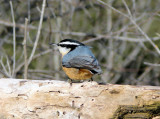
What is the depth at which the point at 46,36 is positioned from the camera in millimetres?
5754

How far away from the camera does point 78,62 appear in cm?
338

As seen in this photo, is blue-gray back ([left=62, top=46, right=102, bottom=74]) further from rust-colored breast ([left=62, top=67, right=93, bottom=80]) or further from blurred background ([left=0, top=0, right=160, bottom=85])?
blurred background ([left=0, top=0, right=160, bottom=85])

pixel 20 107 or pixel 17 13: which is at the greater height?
pixel 17 13

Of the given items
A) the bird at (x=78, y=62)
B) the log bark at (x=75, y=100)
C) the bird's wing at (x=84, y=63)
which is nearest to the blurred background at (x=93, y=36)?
the bird at (x=78, y=62)

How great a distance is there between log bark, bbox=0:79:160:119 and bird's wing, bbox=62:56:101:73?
313 mm

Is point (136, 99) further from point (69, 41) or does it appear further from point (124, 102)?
point (69, 41)

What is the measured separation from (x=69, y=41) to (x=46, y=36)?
6.64 feet

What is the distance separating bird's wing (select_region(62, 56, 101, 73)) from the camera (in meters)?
3.08

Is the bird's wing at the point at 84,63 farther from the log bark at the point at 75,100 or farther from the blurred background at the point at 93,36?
the blurred background at the point at 93,36

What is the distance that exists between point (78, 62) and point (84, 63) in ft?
0.47

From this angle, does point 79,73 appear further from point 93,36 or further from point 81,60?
point 93,36

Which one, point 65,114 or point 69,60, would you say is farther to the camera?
point 69,60

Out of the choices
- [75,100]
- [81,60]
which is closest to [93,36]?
[81,60]

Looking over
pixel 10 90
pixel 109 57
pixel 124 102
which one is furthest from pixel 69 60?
pixel 109 57
